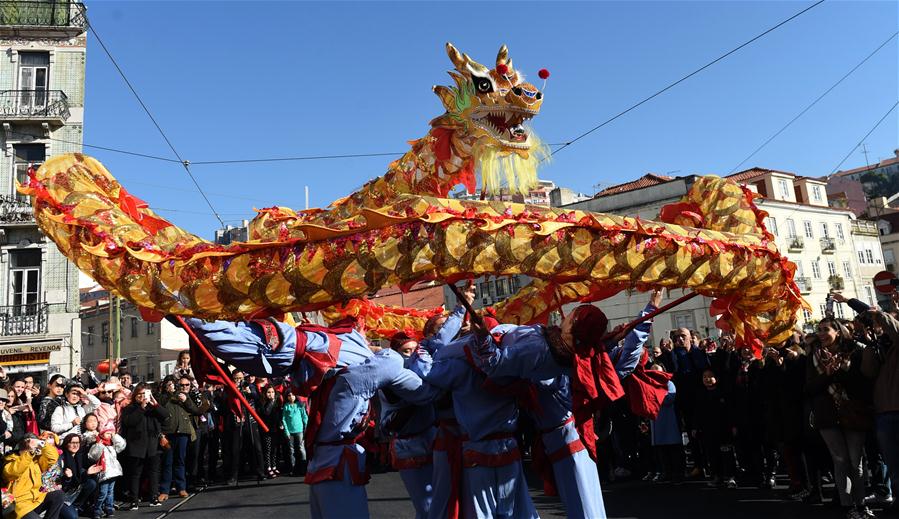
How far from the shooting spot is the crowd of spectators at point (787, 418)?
5828 mm

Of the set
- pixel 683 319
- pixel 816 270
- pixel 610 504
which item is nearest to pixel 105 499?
pixel 610 504

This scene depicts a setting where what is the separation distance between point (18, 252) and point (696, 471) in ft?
63.0

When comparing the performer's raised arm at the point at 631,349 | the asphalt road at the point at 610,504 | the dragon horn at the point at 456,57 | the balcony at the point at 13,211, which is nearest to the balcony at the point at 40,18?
the balcony at the point at 13,211

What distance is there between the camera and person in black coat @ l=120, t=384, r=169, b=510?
8867 millimetres

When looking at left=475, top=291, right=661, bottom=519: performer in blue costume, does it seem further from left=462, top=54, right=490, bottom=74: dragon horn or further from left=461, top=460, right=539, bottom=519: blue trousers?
left=462, top=54, right=490, bottom=74: dragon horn

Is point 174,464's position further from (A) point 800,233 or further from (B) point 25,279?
(A) point 800,233

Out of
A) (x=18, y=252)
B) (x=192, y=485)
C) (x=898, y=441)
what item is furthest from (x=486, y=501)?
(x=18, y=252)

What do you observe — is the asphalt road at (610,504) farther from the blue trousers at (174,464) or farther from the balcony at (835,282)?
the balcony at (835,282)

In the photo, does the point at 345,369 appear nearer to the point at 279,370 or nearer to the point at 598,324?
the point at 279,370

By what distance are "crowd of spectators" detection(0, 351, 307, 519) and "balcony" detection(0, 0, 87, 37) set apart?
565 inches

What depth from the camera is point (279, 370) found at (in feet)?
12.7

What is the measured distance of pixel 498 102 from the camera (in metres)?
4.92

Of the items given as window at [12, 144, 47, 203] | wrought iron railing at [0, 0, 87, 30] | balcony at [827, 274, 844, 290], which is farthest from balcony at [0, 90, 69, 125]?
balcony at [827, 274, 844, 290]

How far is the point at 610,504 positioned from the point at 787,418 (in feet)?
6.32
